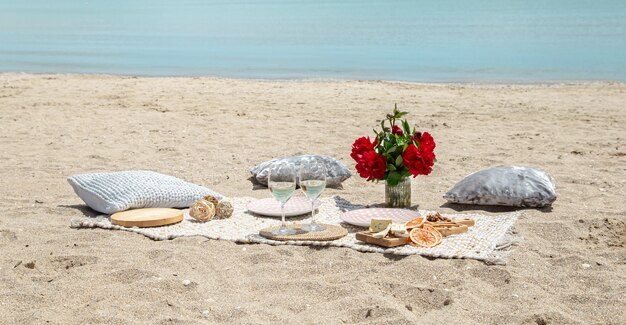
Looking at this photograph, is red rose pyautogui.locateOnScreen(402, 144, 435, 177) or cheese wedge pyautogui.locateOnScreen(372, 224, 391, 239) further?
red rose pyautogui.locateOnScreen(402, 144, 435, 177)

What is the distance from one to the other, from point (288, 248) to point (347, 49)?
2209 centimetres

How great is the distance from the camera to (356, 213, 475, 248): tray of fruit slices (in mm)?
5387

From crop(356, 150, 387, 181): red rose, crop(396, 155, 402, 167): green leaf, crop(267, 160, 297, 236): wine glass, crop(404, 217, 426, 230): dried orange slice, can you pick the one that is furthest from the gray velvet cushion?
crop(267, 160, 297, 236): wine glass

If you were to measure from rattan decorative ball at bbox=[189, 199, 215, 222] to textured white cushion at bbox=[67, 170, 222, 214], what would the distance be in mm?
446

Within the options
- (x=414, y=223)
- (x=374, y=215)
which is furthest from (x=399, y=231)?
(x=374, y=215)

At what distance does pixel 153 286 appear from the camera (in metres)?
4.68

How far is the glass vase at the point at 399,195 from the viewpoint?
21.6 feet

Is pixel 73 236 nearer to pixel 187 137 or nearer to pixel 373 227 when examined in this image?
pixel 373 227

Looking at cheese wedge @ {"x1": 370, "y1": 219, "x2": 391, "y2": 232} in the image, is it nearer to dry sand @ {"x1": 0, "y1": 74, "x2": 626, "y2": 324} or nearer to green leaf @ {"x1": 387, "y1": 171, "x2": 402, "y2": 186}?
dry sand @ {"x1": 0, "y1": 74, "x2": 626, "y2": 324}

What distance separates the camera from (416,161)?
6.40 meters

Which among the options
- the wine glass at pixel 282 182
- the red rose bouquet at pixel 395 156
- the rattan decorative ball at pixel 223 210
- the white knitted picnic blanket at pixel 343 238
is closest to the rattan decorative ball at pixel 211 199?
the rattan decorative ball at pixel 223 210

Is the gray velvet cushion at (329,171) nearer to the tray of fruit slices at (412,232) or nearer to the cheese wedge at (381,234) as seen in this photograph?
the tray of fruit slices at (412,232)

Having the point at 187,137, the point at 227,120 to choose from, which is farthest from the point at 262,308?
the point at 227,120

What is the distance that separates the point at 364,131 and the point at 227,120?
199 cm
